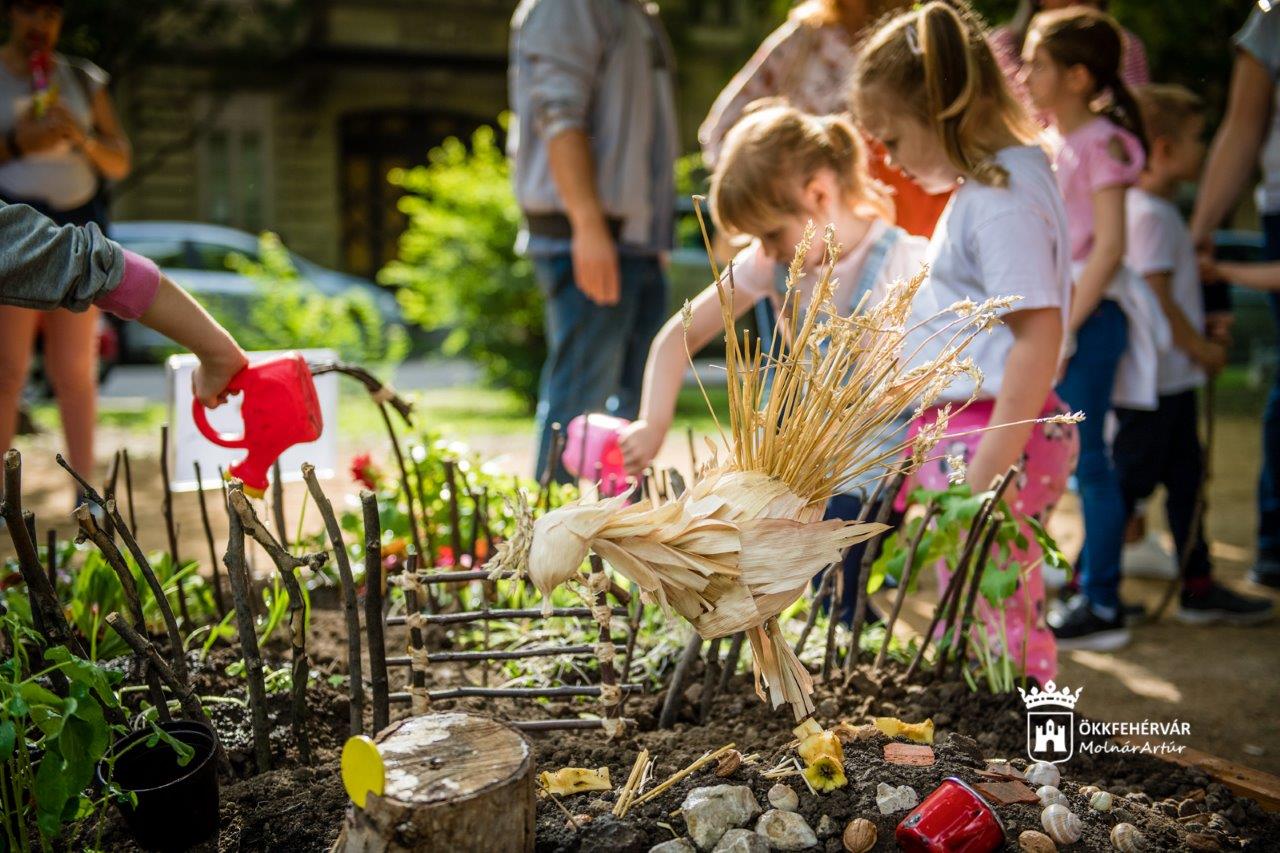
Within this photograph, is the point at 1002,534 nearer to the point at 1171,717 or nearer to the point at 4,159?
the point at 1171,717

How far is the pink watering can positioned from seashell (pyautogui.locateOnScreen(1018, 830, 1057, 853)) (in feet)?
3.44

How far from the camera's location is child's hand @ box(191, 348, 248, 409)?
6.18 feet

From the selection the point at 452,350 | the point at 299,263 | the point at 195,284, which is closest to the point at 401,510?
the point at 452,350

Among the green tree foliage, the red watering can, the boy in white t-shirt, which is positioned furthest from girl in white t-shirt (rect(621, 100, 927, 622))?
the green tree foliage

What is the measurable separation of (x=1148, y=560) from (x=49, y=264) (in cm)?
350

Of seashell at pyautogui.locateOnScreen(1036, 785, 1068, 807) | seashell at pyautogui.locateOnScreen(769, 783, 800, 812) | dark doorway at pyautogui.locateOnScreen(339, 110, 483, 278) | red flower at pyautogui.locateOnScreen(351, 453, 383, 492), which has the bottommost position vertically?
seashell at pyautogui.locateOnScreen(1036, 785, 1068, 807)

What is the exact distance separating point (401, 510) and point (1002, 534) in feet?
5.49

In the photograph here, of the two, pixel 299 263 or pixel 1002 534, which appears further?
pixel 299 263

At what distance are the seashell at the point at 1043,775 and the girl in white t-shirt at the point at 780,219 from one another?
944 millimetres

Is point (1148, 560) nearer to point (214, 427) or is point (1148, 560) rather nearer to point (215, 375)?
point (214, 427)

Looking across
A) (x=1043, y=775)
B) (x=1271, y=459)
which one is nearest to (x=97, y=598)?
(x=1043, y=775)

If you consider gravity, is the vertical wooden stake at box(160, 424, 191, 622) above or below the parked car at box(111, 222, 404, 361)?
below

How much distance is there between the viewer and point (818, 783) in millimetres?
1607

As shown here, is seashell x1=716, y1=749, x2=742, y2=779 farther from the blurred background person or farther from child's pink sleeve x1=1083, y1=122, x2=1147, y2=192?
the blurred background person
